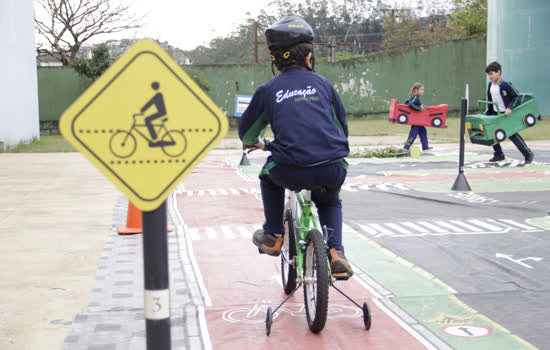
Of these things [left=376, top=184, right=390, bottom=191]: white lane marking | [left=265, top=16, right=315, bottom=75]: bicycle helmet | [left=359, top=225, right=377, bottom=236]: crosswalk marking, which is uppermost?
[left=265, top=16, right=315, bottom=75]: bicycle helmet

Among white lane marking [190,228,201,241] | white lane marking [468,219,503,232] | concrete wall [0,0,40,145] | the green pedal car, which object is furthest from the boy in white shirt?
concrete wall [0,0,40,145]

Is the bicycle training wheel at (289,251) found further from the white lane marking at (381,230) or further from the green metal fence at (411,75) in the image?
the green metal fence at (411,75)

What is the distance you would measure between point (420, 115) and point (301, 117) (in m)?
12.0

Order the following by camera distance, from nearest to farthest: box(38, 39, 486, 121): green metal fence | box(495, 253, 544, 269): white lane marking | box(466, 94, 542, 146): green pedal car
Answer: box(495, 253, 544, 269): white lane marking < box(466, 94, 542, 146): green pedal car < box(38, 39, 486, 121): green metal fence

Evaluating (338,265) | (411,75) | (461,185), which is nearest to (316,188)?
(338,265)

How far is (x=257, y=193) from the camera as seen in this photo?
9.49 meters

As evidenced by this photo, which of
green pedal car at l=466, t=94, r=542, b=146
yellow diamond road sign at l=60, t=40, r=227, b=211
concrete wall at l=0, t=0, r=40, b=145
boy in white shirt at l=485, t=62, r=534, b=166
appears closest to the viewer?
yellow diamond road sign at l=60, t=40, r=227, b=211

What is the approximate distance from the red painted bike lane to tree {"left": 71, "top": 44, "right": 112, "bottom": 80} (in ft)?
70.2

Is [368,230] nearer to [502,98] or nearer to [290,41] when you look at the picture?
[290,41]

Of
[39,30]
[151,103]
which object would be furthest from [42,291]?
[39,30]

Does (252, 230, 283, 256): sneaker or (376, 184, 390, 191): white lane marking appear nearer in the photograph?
(252, 230, 283, 256): sneaker

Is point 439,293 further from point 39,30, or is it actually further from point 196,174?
point 39,30

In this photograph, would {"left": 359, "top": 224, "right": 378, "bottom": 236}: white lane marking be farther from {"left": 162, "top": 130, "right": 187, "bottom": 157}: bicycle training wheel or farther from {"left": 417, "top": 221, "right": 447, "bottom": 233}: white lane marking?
{"left": 162, "top": 130, "right": 187, "bottom": 157}: bicycle training wheel

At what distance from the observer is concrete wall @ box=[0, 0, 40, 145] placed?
18.1m
